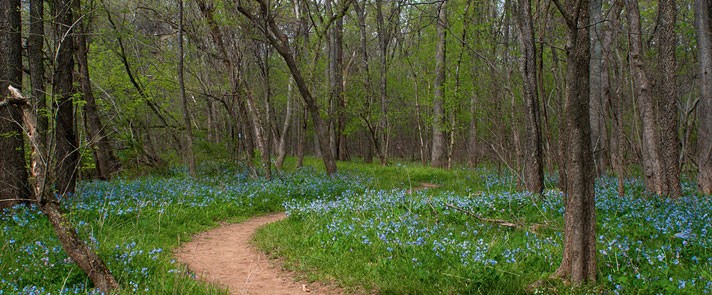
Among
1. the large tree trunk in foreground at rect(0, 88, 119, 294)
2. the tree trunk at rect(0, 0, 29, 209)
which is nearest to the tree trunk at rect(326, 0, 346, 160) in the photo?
the tree trunk at rect(0, 0, 29, 209)

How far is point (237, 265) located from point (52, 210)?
98.5 inches

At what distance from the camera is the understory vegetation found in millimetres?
4137

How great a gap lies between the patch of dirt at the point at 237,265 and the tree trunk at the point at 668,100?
6.90m

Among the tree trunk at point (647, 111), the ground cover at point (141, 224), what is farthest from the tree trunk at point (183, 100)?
the tree trunk at point (647, 111)

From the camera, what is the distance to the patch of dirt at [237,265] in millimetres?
4855

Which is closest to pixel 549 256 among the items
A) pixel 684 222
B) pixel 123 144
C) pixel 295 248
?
pixel 684 222

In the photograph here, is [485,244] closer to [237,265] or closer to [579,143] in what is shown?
[579,143]

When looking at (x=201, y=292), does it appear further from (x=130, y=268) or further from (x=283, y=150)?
(x=283, y=150)

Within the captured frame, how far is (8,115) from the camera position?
22.7 feet

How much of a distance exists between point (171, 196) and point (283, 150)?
7.53 metres

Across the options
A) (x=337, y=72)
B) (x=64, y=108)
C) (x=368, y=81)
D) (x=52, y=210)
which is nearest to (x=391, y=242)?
(x=52, y=210)

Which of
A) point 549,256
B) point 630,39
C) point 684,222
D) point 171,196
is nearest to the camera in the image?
point 549,256

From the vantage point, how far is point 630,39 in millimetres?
7902

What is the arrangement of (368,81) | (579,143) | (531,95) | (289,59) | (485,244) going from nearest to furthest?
1. (579,143)
2. (485,244)
3. (531,95)
4. (289,59)
5. (368,81)
